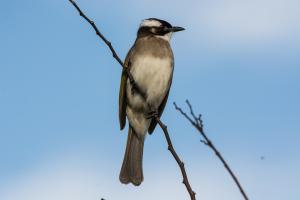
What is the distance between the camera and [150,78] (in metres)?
6.72

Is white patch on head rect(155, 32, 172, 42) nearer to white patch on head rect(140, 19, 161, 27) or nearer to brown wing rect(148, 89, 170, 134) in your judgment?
white patch on head rect(140, 19, 161, 27)

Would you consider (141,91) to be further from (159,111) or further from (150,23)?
(150,23)

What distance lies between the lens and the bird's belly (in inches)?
264

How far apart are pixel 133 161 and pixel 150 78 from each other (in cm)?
104

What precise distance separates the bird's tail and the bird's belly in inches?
21.5

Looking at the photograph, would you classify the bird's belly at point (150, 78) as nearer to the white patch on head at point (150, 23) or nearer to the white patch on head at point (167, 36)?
the white patch on head at point (167, 36)

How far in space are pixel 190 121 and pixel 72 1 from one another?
5.02 ft

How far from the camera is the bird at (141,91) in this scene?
22.0 feet

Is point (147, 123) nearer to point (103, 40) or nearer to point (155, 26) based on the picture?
point (155, 26)

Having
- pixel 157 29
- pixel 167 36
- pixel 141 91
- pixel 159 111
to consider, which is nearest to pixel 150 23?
pixel 157 29

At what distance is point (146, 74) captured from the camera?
21.9ft

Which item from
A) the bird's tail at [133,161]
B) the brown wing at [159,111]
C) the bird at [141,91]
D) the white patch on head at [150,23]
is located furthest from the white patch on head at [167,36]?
the bird's tail at [133,161]

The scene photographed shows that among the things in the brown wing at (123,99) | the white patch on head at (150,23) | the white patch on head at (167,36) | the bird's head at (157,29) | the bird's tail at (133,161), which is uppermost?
the white patch on head at (150,23)

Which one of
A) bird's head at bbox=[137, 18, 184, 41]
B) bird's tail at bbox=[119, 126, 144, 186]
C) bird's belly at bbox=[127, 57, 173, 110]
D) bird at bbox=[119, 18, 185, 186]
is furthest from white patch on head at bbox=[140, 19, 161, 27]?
bird's tail at bbox=[119, 126, 144, 186]
